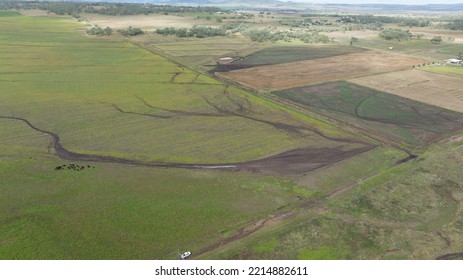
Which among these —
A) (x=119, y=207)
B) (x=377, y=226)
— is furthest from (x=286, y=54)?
(x=119, y=207)

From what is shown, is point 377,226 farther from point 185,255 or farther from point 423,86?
point 423,86

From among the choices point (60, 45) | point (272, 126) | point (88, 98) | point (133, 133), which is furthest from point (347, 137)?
point (60, 45)

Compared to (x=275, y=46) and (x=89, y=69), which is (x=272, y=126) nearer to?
(x=89, y=69)

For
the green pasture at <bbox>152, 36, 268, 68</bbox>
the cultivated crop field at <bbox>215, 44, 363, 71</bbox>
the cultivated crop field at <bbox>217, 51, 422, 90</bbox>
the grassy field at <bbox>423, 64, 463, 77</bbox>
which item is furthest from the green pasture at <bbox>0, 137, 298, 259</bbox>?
the grassy field at <bbox>423, 64, 463, 77</bbox>

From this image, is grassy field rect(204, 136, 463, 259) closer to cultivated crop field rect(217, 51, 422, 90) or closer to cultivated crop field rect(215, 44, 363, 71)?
cultivated crop field rect(217, 51, 422, 90)

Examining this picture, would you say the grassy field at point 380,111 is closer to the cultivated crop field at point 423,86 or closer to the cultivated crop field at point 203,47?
the cultivated crop field at point 423,86
